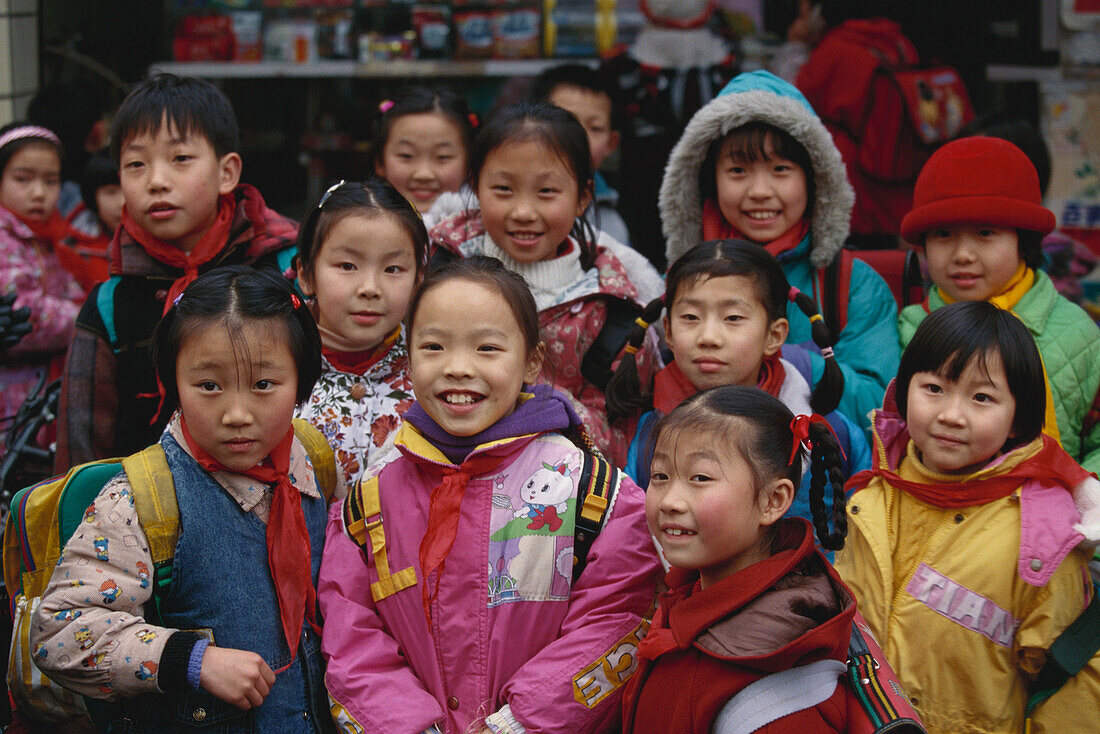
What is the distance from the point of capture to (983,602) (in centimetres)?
225

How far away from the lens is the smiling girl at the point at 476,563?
6.97 feet

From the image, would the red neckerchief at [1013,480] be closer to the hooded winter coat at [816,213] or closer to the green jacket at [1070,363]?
the green jacket at [1070,363]

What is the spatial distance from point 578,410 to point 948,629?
45.0 inches

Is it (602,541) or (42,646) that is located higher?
(602,541)

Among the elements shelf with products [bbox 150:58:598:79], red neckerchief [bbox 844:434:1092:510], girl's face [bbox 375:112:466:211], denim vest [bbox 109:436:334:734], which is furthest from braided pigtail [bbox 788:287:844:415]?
shelf with products [bbox 150:58:598:79]

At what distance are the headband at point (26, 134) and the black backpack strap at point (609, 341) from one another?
312 cm

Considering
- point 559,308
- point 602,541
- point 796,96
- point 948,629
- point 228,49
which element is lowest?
point 948,629

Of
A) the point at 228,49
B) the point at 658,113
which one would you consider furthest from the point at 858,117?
the point at 228,49

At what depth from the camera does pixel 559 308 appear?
118 inches

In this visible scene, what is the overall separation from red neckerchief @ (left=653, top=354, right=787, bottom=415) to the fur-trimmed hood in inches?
25.5

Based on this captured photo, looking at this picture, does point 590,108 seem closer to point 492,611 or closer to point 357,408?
point 357,408

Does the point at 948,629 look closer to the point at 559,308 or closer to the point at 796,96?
the point at 559,308

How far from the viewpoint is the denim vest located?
82.7 inches

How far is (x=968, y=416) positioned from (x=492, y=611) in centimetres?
122
